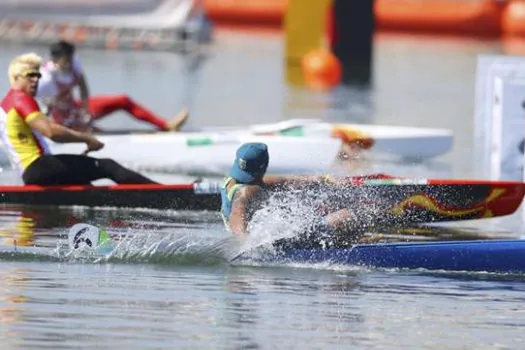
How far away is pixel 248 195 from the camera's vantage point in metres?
11.4

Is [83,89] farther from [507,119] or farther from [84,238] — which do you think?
[84,238]

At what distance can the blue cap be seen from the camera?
11367mm

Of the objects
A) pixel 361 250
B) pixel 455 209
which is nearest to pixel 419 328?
pixel 361 250

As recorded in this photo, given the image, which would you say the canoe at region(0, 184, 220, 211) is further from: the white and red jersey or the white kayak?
the white and red jersey

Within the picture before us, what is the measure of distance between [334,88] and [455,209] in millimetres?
16456

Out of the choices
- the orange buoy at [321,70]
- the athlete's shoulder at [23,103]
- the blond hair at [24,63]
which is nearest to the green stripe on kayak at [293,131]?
the athlete's shoulder at [23,103]

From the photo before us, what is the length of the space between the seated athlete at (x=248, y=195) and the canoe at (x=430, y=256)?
187 millimetres

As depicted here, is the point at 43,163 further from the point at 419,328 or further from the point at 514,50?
the point at 514,50

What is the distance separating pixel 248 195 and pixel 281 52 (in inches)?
1053

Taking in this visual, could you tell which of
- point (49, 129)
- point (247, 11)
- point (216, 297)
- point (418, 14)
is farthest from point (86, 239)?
point (247, 11)

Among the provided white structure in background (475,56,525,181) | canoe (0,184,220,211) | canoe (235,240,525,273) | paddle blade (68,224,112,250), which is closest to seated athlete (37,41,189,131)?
canoe (0,184,220,211)

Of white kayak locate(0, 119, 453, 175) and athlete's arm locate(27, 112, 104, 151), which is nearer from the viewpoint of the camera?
athlete's arm locate(27, 112, 104, 151)

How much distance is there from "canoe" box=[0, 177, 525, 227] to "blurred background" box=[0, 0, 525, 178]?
8528 millimetres

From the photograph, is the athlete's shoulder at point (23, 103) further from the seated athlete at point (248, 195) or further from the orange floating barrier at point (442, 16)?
the orange floating barrier at point (442, 16)
